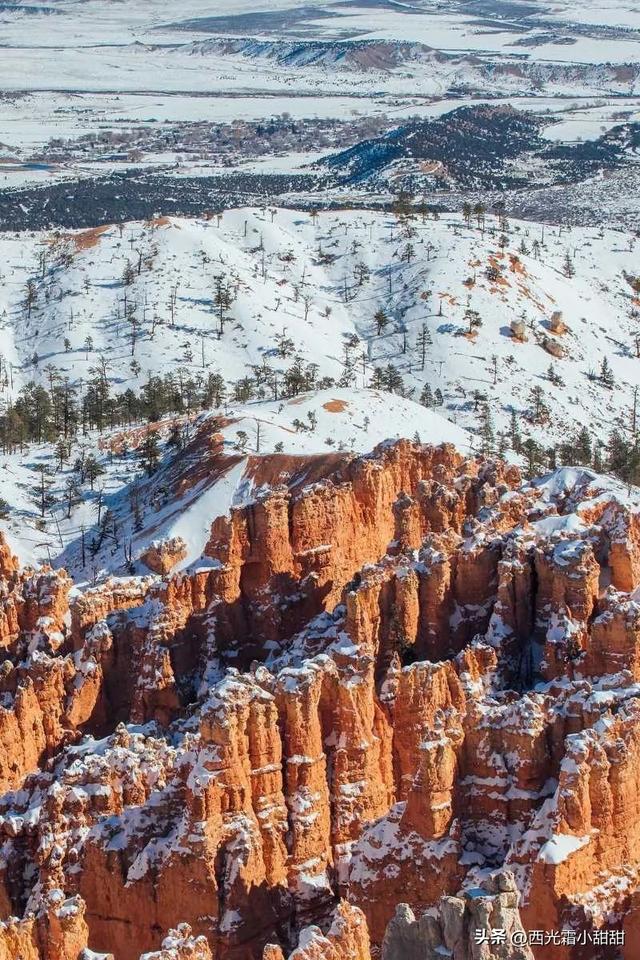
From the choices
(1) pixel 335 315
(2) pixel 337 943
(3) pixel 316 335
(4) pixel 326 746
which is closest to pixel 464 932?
(2) pixel 337 943

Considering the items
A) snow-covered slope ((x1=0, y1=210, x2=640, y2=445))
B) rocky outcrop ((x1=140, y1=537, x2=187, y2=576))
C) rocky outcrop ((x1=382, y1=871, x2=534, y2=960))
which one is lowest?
snow-covered slope ((x1=0, y1=210, x2=640, y2=445))

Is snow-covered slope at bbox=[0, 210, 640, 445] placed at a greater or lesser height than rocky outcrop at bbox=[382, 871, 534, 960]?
lesser

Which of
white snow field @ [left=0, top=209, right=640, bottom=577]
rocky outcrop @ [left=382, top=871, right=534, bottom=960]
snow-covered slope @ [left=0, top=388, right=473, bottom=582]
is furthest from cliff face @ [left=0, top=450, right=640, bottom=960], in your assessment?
white snow field @ [left=0, top=209, right=640, bottom=577]

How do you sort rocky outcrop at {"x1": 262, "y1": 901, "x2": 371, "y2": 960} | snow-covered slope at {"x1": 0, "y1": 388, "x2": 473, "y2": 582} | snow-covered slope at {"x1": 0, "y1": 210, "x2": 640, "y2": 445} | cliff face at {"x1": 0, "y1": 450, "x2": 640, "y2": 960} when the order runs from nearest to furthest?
rocky outcrop at {"x1": 262, "y1": 901, "x2": 371, "y2": 960}, cliff face at {"x1": 0, "y1": 450, "x2": 640, "y2": 960}, snow-covered slope at {"x1": 0, "y1": 388, "x2": 473, "y2": 582}, snow-covered slope at {"x1": 0, "y1": 210, "x2": 640, "y2": 445}

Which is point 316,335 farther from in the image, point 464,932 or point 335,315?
point 464,932

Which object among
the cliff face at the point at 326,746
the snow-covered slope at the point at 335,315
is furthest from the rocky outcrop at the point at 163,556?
the snow-covered slope at the point at 335,315

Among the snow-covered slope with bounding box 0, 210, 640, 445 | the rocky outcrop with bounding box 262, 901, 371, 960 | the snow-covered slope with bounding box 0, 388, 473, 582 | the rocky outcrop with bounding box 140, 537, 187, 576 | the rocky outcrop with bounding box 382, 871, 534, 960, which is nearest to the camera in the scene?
the rocky outcrop with bounding box 382, 871, 534, 960

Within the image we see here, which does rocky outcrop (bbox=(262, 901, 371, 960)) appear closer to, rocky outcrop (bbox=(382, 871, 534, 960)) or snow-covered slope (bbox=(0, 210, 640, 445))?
rocky outcrop (bbox=(382, 871, 534, 960))

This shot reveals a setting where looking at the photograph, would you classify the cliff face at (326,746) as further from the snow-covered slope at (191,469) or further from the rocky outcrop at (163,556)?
the snow-covered slope at (191,469)
